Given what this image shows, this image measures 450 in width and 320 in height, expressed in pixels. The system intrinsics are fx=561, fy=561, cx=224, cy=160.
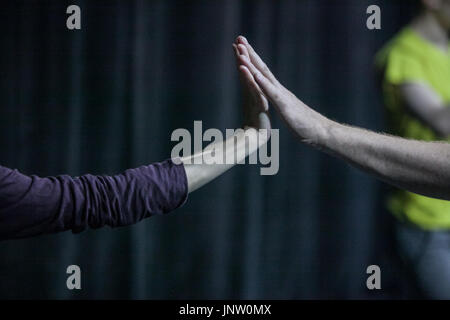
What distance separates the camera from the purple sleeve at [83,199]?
2.25 feet

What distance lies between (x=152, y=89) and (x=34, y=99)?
1.42ft

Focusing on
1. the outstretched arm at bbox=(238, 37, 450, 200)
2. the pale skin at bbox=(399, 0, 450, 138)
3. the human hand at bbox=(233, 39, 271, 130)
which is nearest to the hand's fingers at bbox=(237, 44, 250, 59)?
the human hand at bbox=(233, 39, 271, 130)

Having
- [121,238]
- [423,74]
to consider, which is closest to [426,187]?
[423,74]

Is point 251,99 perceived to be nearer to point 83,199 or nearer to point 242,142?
point 242,142

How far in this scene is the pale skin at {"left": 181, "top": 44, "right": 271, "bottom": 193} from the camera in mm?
826

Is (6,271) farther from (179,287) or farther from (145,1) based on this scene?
(145,1)

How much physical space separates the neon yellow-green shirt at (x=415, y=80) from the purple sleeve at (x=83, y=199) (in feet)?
2.68

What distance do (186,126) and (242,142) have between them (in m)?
1.09

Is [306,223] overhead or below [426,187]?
below

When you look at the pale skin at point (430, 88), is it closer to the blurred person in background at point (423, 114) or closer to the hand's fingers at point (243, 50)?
the blurred person in background at point (423, 114)

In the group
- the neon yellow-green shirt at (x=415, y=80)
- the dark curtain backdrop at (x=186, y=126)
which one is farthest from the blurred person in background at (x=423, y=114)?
the dark curtain backdrop at (x=186, y=126)

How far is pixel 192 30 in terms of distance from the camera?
Answer: 2000 mm

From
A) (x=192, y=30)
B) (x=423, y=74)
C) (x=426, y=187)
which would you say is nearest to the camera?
(x=426, y=187)
